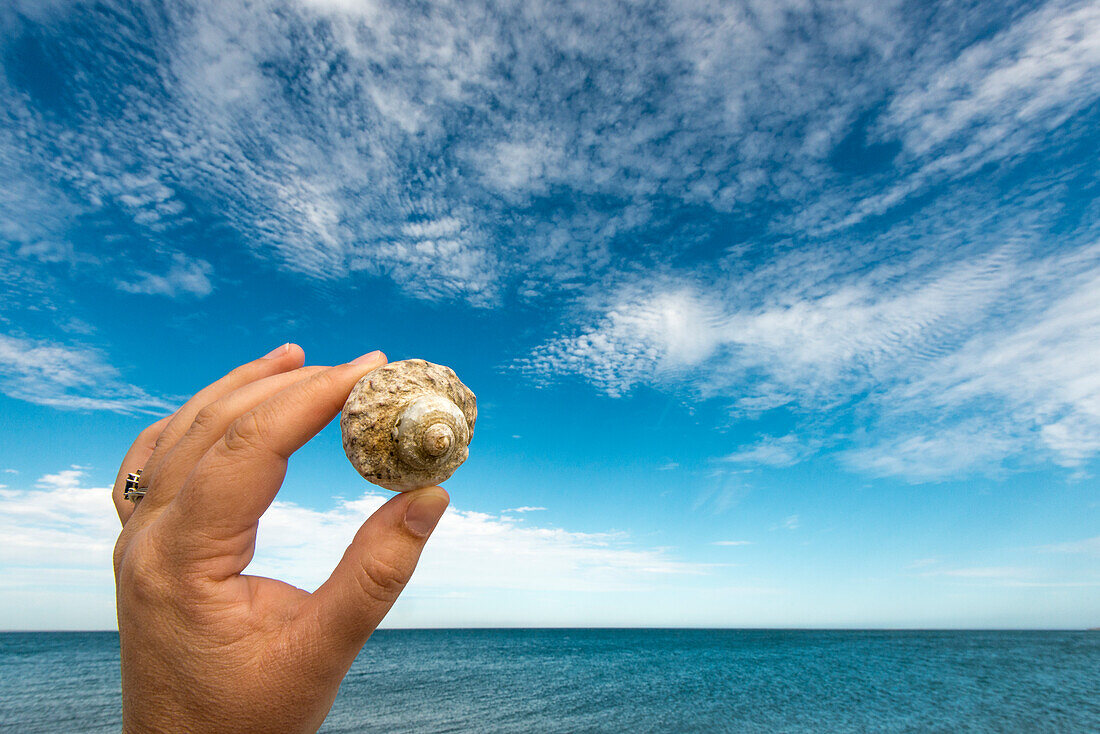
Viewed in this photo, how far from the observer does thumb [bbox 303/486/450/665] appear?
1593mm

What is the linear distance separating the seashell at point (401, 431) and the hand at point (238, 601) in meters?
0.42

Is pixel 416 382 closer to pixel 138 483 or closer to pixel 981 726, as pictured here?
pixel 138 483

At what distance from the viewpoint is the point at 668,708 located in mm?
23281

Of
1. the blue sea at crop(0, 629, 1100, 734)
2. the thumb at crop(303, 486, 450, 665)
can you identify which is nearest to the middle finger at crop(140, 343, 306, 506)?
the thumb at crop(303, 486, 450, 665)

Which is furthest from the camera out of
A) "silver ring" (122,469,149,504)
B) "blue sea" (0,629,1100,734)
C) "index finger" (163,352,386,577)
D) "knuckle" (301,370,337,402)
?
"blue sea" (0,629,1100,734)

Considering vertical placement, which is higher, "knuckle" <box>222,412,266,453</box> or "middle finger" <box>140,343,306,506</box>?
"middle finger" <box>140,343,306,506</box>

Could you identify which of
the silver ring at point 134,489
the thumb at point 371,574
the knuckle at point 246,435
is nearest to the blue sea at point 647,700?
the silver ring at point 134,489

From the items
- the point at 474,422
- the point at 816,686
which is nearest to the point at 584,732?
the point at 474,422

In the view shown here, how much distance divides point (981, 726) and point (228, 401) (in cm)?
3003

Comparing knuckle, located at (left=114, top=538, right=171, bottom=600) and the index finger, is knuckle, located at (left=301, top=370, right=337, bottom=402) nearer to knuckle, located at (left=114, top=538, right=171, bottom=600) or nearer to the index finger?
the index finger

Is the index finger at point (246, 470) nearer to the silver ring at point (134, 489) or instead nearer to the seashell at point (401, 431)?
the seashell at point (401, 431)

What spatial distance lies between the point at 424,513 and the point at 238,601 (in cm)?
59

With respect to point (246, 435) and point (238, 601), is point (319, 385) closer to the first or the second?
point (246, 435)

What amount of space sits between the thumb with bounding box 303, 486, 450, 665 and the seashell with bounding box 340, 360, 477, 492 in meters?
0.34
